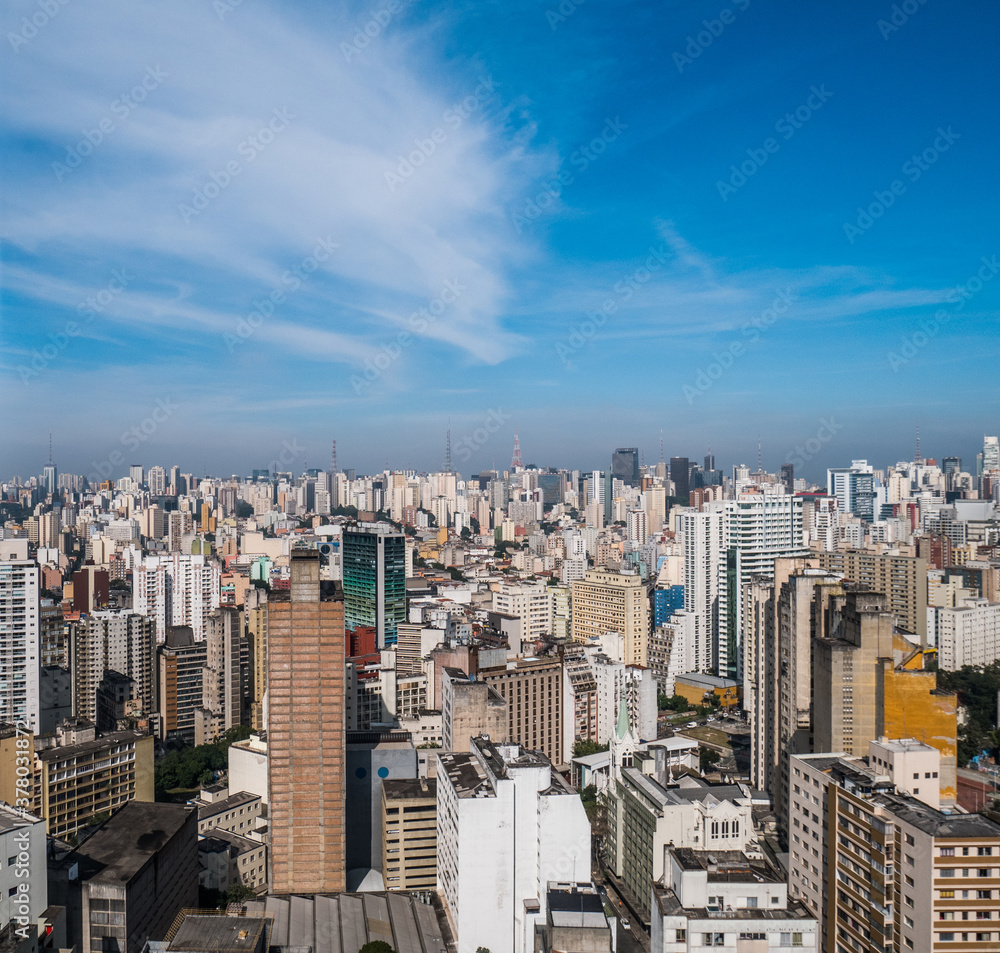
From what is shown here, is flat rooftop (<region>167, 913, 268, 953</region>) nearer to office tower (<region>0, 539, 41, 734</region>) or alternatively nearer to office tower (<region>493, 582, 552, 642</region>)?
office tower (<region>0, 539, 41, 734</region>)

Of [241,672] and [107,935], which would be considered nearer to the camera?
[107,935]

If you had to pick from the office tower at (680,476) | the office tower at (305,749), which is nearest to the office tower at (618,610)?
the office tower at (305,749)

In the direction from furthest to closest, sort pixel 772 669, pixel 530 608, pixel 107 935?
pixel 530 608 → pixel 772 669 → pixel 107 935

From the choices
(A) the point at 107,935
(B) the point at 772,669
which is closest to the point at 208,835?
(A) the point at 107,935

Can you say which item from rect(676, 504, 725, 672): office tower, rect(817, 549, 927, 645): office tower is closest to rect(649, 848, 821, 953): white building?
rect(817, 549, 927, 645): office tower

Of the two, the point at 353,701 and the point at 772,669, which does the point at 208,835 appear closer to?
the point at 353,701

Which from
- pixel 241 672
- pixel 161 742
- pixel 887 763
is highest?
pixel 887 763
